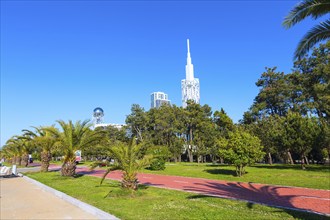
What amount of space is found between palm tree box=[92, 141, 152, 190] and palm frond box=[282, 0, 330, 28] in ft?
25.7

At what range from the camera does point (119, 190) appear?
39.2 ft

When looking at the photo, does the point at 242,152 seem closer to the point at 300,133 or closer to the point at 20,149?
the point at 300,133

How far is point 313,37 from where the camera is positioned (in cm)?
777

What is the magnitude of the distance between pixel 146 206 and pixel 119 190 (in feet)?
9.50

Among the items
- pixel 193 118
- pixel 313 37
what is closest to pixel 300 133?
pixel 313 37

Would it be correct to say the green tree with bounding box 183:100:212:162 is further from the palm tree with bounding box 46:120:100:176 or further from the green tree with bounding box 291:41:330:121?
the palm tree with bounding box 46:120:100:176

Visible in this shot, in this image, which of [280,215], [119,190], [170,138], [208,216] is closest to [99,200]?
[119,190]

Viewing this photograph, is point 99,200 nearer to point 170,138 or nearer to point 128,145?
point 128,145

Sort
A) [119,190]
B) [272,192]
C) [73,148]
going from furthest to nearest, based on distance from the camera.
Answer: [73,148] < [272,192] < [119,190]

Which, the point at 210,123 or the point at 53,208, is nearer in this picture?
the point at 53,208

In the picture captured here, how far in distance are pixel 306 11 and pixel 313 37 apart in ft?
2.54

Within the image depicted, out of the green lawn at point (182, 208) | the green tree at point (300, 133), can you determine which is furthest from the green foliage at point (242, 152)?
the green lawn at point (182, 208)

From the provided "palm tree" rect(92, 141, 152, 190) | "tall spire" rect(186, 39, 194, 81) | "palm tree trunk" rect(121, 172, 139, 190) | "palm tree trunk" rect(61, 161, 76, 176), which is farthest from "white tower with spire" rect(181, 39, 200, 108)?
"palm tree trunk" rect(121, 172, 139, 190)

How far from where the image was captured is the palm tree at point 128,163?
12016mm
